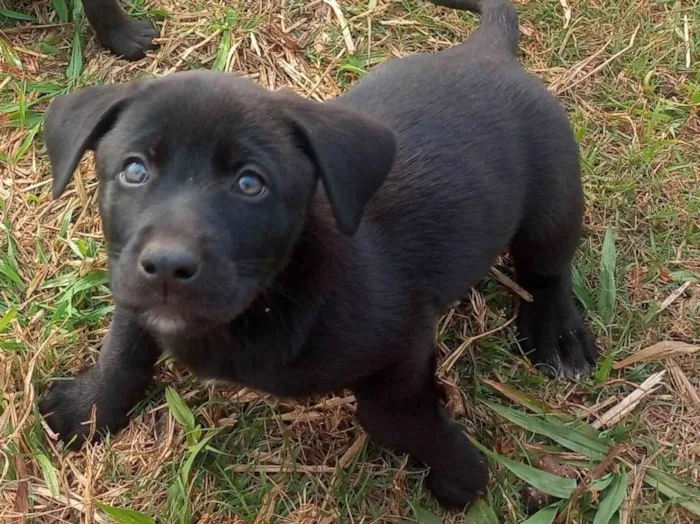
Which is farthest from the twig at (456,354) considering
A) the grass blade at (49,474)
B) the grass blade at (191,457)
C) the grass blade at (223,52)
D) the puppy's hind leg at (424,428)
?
the grass blade at (223,52)

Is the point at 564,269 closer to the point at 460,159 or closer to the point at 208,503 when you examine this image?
the point at 460,159

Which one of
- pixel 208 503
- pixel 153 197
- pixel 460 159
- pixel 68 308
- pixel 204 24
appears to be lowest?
pixel 208 503

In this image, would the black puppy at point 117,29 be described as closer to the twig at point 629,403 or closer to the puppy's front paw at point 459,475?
the puppy's front paw at point 459,475

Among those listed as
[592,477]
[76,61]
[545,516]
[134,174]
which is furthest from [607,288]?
[76,61]

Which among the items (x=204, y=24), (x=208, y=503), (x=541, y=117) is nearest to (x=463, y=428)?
(x=208, y=503)

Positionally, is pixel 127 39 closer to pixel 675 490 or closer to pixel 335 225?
pixel 335 225

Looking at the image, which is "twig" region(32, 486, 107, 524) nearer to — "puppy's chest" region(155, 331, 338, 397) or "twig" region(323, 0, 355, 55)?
"puppy's chest" region(155, 331, 338, 397)
